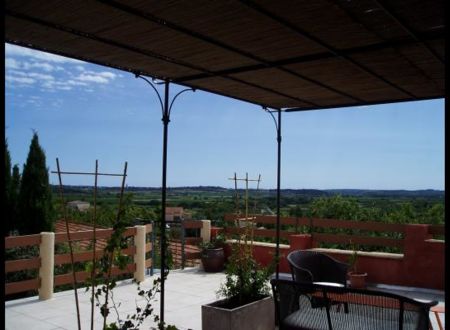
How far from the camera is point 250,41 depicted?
126 inches

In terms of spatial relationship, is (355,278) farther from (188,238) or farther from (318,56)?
(318,56)

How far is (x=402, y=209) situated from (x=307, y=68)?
15.1m

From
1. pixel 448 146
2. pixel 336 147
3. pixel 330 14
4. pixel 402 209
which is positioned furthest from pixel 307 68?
pixel 336 147

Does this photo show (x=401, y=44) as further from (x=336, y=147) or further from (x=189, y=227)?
(x=336, y=147)

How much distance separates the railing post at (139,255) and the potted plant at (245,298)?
10.3ft

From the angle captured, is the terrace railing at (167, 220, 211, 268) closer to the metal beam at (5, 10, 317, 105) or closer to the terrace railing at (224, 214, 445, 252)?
the terrace railing at (224, 214, 445, 252)

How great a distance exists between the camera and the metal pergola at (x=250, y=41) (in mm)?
2627

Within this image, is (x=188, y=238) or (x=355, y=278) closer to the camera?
(x=355, y=278)

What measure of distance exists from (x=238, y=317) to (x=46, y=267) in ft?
10.9

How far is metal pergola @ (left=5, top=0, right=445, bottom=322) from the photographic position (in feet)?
8.62

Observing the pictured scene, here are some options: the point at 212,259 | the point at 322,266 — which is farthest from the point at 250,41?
the point at 212,259

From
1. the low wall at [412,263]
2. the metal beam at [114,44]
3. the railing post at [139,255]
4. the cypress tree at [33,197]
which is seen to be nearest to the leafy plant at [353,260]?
the low wall at [412,263]

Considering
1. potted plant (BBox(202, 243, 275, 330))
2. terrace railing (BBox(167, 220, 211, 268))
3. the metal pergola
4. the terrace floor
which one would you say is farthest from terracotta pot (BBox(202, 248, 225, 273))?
the metal pergola

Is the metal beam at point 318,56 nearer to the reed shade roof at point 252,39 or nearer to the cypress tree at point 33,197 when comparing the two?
the reed shade roof at point 252,39
